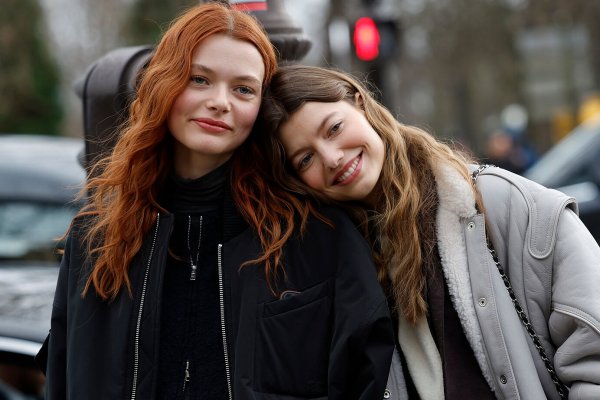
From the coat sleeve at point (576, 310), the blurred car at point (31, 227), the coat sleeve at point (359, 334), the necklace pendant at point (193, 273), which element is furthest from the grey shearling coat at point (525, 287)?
the blurred car at point (31, 227)

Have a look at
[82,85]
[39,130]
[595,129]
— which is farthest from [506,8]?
[82,85]

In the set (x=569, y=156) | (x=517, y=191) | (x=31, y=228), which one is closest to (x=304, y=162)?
(x=517, y=191)

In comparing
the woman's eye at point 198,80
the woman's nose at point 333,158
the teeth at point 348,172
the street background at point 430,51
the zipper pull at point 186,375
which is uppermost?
the woman's eye at point 198,80

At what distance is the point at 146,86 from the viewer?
264 cm

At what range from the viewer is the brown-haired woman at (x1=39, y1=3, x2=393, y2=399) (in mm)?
2436

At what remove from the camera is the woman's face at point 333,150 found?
2.64 m

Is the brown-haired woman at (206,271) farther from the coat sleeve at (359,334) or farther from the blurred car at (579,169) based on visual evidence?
the blurred car at (579,169)

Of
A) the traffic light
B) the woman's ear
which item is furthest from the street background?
the woman's ear

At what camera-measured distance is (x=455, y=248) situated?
2580 millimetres

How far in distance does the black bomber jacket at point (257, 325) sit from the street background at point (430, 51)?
21.8 ft

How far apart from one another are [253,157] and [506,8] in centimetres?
2349

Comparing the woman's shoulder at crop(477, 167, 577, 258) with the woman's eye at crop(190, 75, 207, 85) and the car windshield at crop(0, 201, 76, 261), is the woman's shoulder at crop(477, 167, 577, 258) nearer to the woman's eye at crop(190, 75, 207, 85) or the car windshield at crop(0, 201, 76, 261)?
the woman's eye at crop(190, 75, 207, 85)

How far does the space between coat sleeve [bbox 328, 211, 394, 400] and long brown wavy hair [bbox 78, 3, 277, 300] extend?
1.94 feet

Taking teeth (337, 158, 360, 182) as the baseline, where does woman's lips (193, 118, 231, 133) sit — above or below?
above
